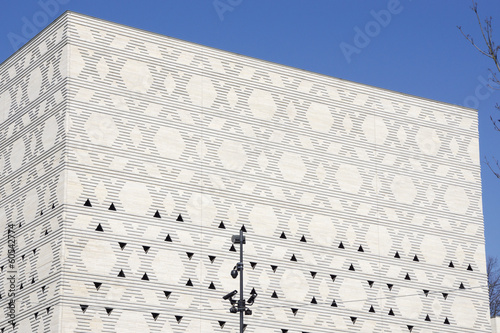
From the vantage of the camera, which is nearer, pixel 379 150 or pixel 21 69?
pixel 21 69

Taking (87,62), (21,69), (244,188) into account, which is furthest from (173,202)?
(21,69)

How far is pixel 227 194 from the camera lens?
3772cm

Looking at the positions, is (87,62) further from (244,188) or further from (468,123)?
(468,123)

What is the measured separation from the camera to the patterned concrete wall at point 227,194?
35.0m

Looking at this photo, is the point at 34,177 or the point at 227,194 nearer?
the point at 34,177

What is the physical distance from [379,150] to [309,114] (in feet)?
12.0

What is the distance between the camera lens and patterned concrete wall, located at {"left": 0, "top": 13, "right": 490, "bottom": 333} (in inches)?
1377

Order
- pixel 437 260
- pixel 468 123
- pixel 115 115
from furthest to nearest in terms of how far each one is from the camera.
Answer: pixel 468 123, pixel 437 260, pixel 115 115

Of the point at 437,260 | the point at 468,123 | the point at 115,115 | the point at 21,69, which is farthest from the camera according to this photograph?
the point at 468,123

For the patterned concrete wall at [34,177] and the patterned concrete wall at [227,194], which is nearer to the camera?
the patterned concrete wall at [34,177]

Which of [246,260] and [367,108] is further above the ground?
[367,108]

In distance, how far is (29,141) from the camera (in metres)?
37.4

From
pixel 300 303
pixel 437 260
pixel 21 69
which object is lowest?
pixel 300 303

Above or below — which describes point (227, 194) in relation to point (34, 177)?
below
